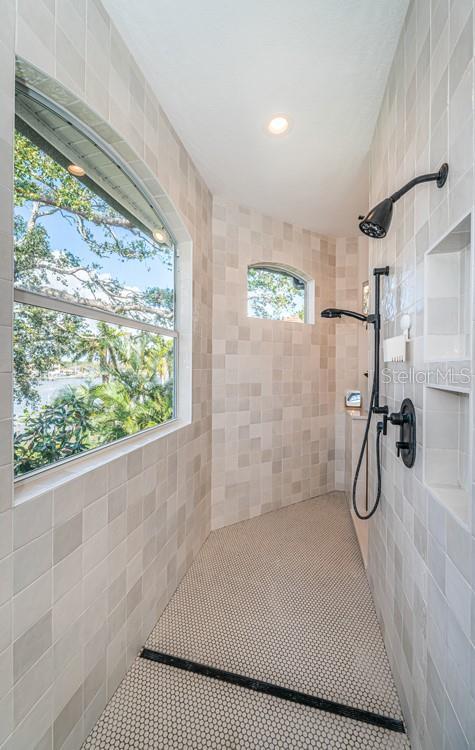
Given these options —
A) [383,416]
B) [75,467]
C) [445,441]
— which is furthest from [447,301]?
[75,467]

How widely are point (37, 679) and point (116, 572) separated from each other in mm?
414

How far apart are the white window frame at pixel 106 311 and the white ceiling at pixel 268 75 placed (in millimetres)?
447

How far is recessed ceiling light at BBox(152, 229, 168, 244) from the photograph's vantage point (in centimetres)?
A: 196

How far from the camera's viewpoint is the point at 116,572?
1.35m

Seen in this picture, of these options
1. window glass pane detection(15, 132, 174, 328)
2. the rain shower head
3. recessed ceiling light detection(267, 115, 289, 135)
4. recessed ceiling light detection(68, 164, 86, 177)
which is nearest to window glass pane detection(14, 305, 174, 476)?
window glass pane detection(15, 132, 174, 328)

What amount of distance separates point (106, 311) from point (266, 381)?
1.80 metres

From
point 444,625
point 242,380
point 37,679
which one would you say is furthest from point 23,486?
point 242,380

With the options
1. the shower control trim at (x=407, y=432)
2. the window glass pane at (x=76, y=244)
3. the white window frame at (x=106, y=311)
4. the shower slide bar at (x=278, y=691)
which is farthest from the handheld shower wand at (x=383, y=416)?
the window glass pane at (x=76, y=244)

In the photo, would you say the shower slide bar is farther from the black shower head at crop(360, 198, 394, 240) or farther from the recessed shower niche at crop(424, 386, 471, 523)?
the black shower head at crop(360, 198, 394, 240)

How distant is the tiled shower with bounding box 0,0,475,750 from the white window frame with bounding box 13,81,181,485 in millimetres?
49

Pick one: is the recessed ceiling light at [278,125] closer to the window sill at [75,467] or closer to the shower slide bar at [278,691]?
the window sill at [75,467]

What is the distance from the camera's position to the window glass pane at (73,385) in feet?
3.40

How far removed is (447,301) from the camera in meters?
1.01

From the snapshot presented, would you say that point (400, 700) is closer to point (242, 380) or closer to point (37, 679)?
point (37, 679)
